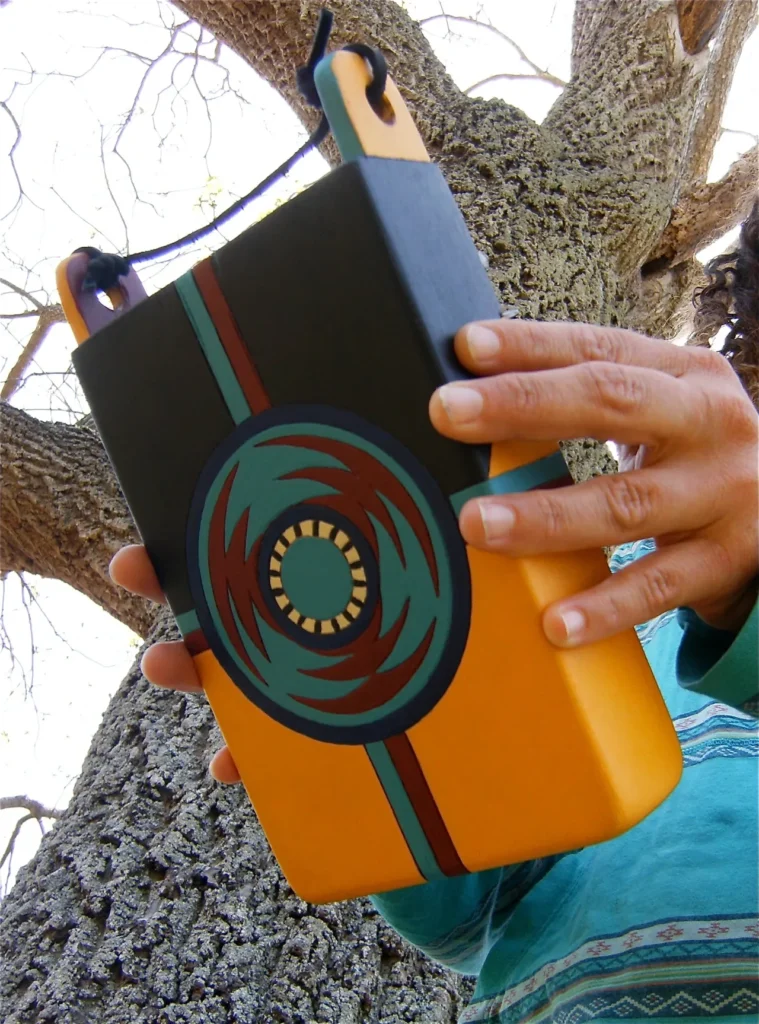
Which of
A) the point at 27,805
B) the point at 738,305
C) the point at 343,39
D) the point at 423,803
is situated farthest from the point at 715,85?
the point at 27,805

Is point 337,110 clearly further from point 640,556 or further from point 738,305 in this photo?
point 738,305

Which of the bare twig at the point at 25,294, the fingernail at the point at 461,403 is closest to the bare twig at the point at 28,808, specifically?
the bare twig at the point at 25,294

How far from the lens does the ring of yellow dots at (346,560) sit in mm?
447

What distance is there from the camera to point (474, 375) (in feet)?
1.34

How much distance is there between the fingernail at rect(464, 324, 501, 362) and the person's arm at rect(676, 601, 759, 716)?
0.19m

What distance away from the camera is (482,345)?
0.40 metres

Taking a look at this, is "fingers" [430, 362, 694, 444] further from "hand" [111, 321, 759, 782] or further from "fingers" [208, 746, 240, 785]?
"fingers" [208, 746, 240, 785]

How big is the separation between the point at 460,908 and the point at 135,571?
0.34 m

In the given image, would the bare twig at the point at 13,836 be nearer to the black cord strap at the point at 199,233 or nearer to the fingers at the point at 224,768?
the fingers at the point at 224,768

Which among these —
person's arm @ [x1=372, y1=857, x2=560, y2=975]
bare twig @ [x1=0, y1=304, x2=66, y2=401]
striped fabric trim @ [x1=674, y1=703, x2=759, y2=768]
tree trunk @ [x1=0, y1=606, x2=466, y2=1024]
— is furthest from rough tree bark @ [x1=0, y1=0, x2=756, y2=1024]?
bare twig @ [x1=0, y1=304, x2=66, y2=401]

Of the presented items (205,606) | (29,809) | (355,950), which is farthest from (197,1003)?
(29,809)

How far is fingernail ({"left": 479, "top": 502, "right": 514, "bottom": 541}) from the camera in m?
0.39

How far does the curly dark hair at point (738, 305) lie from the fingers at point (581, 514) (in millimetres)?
651

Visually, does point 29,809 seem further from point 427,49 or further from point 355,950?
point 427,49
